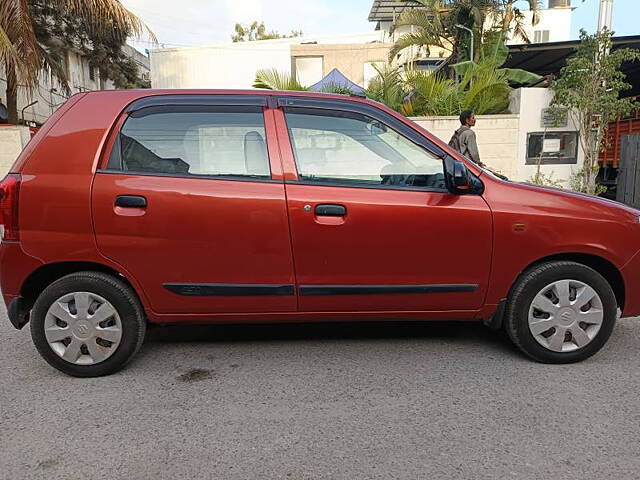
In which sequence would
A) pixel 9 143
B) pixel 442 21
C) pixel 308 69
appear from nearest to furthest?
1. pixel 9 143
2. pixel 442 21
3. pixel 308 69

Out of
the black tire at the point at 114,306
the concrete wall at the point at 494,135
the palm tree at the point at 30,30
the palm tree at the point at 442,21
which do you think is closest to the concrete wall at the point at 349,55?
the palm tree at the point at 442,21

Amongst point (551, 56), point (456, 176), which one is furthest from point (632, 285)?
point (551, 56)

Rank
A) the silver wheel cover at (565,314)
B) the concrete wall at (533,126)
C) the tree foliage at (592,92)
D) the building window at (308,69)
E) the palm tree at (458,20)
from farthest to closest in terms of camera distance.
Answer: the building window at (308,69) < the palm tree at (458,20) < the concrete wall at (533,126) < the tree foliage at (592,92) < the silver wheel cover at (565,314)

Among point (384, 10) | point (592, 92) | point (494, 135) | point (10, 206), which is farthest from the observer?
point (384, 10)

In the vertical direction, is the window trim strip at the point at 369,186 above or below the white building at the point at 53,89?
below

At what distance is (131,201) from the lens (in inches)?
127

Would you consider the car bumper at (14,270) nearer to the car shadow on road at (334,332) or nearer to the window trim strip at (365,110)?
the car shadow on road at (334,332)

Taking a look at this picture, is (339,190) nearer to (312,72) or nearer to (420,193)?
(420,193)

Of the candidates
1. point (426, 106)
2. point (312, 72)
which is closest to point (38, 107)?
point (312, 72)

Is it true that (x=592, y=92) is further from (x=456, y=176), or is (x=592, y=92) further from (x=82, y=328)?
(x=82, y=328)

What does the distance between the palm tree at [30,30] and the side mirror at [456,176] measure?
10534 millimetres

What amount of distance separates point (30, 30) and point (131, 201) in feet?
35.8

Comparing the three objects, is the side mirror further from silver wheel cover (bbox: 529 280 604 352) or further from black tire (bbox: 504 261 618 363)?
silver wheel cover (bbox: 529 280 604 352)

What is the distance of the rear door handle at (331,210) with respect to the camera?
3285mm
